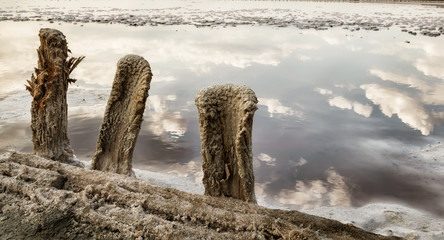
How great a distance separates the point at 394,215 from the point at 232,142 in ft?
6.86

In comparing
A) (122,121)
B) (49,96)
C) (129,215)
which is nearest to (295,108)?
(122,121)

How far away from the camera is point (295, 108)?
7.08 metres

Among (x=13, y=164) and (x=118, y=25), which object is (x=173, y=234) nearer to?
(x=13, y=164)

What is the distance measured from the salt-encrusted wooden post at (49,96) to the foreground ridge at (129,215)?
87 centimetres

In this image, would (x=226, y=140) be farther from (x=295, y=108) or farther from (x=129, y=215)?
(x=295, y=108)

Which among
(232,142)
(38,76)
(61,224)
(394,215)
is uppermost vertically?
(38,76)

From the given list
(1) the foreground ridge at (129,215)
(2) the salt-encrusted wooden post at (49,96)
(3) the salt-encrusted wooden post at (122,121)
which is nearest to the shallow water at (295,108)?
(3) the salt-encrusted wooden post at (122,121)

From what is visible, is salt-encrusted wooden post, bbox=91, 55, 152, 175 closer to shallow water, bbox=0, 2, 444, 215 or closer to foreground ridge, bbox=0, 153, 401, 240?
foreground ridge, bbox=0, 153, 401, 240

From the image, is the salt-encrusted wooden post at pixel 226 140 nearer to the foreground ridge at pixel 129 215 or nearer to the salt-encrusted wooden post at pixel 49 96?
the foreground ridge at pixel 129 215

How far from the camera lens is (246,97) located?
2594 millimetres

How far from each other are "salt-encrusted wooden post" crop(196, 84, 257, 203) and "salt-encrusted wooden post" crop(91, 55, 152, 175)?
934 mm

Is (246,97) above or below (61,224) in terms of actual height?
above

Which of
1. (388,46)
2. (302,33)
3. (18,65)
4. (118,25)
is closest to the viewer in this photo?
(18,65)

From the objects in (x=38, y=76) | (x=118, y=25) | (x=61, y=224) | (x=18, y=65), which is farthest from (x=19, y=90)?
(x=118, y=25)
